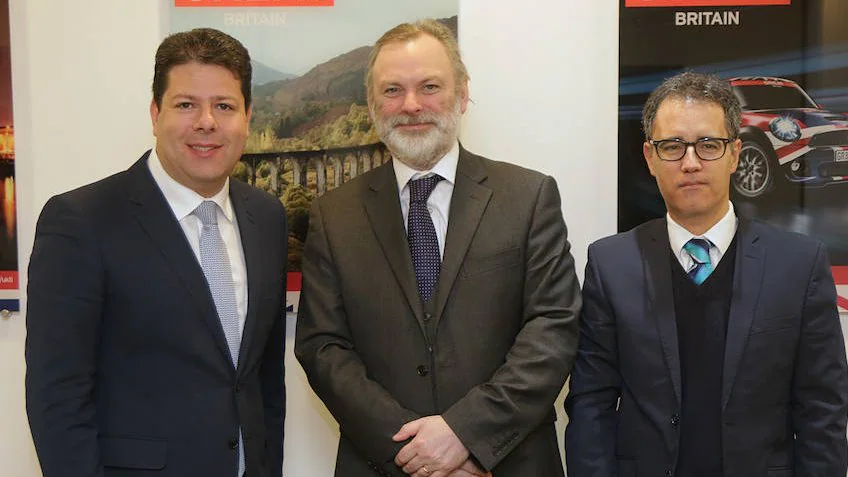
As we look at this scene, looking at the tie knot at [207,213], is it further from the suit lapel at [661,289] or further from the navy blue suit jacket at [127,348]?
the suit lapel at [661,289]

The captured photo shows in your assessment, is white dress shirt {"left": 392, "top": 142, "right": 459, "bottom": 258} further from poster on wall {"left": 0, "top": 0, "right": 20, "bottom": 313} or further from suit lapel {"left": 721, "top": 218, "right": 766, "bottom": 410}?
poster on wall {"left": 0, "top": 0, "right": 20, "bottom": 313}

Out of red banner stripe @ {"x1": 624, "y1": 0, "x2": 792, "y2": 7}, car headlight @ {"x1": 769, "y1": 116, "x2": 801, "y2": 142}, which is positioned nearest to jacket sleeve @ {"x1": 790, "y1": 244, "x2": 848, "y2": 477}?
car headlight @ {"x1": 769, "y1": 116, "x2": 801, "y2": 142}

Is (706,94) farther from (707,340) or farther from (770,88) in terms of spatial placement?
(770,88)

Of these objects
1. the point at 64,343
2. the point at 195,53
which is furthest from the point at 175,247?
the point at 195,53

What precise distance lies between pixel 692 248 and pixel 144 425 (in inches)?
60.4

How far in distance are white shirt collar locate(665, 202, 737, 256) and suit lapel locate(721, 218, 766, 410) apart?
0.10ft

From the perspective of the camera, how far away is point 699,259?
2074mm

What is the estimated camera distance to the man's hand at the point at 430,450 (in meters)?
1.89

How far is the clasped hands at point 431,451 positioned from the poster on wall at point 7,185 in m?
1.81

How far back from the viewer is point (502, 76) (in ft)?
9.09

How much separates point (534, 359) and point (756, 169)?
133cm

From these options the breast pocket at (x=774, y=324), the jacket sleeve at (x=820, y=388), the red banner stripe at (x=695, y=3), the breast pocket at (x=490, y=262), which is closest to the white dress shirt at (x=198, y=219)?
the breast pocket at (x=490, y=262)

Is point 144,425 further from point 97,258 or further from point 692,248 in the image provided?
point 692,248

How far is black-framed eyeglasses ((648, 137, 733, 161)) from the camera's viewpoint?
79.5 inches
